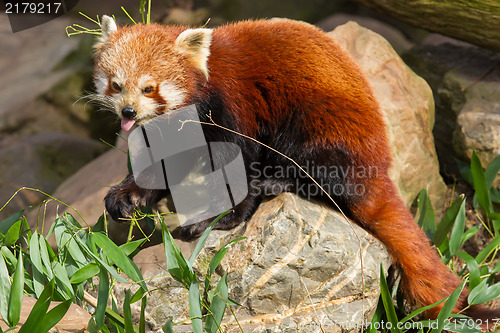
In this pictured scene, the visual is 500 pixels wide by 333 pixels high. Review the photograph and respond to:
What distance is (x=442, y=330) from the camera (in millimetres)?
3055

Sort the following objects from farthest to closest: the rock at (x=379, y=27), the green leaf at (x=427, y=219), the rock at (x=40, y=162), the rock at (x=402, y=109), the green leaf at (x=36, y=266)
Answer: the rock at (x=379, y=27) → the rock at (x=40, y=162) → the rock at (x=402, y=109) → the green leaf at (x=427, y=219) → the green leaf at (x=36, y=266)

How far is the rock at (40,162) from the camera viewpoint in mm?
5621

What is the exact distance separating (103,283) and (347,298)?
4.49 feet

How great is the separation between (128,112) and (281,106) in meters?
0.96

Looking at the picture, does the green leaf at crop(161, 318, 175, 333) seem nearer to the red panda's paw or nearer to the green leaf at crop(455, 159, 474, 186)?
the red panda's paw

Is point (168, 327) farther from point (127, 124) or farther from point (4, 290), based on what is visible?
point (127, 124)

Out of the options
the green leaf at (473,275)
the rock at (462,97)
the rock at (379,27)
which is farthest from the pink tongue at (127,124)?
the rock at (379,27)

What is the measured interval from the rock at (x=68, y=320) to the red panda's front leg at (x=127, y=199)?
0.73m

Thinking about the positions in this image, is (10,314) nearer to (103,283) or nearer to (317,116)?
(103,283)

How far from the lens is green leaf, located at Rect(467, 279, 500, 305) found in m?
3.02

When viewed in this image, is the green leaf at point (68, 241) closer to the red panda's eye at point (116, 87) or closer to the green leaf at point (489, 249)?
the red panda's eye at point (116, 87)

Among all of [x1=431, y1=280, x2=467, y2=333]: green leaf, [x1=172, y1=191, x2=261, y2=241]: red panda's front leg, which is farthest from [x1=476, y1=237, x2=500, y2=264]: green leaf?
[x1=172, y1=191, x2=261, y2=241]: red panda's front leg

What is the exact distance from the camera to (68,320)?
8.79ft

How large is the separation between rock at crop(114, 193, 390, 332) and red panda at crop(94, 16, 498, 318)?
0.74ft
